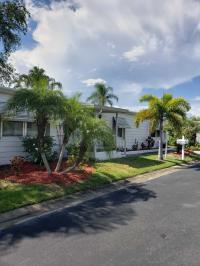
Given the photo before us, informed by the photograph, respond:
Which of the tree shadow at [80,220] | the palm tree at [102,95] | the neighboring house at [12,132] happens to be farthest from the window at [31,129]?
the palm tree at [102,95]

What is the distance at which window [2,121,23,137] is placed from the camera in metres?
12.8

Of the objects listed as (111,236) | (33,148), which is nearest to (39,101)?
(33,148)

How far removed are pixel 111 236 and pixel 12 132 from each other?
9.09 m

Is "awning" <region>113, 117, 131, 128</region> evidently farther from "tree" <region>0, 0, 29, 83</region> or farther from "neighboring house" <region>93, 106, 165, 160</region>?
"tree" <region>0, 0, 29, 83</region>

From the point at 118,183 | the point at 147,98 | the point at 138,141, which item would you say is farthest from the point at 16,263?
the point at 138,141

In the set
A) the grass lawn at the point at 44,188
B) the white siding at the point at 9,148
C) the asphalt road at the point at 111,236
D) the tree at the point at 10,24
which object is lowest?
the asphalt road at the point at 111,236

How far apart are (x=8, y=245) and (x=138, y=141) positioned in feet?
67.9

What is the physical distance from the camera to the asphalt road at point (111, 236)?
4480 mm

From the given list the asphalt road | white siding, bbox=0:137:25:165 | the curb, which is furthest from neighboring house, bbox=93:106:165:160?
the asphalt road

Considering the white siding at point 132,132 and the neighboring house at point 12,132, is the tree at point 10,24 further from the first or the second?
the white siding at point 132,132

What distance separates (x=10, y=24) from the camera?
8.82 meters

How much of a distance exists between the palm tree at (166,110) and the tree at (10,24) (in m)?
10.9

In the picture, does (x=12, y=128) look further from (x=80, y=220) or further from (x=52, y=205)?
(x=80, y=220)

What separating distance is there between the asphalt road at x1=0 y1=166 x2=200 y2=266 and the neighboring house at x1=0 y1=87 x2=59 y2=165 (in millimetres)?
6255
